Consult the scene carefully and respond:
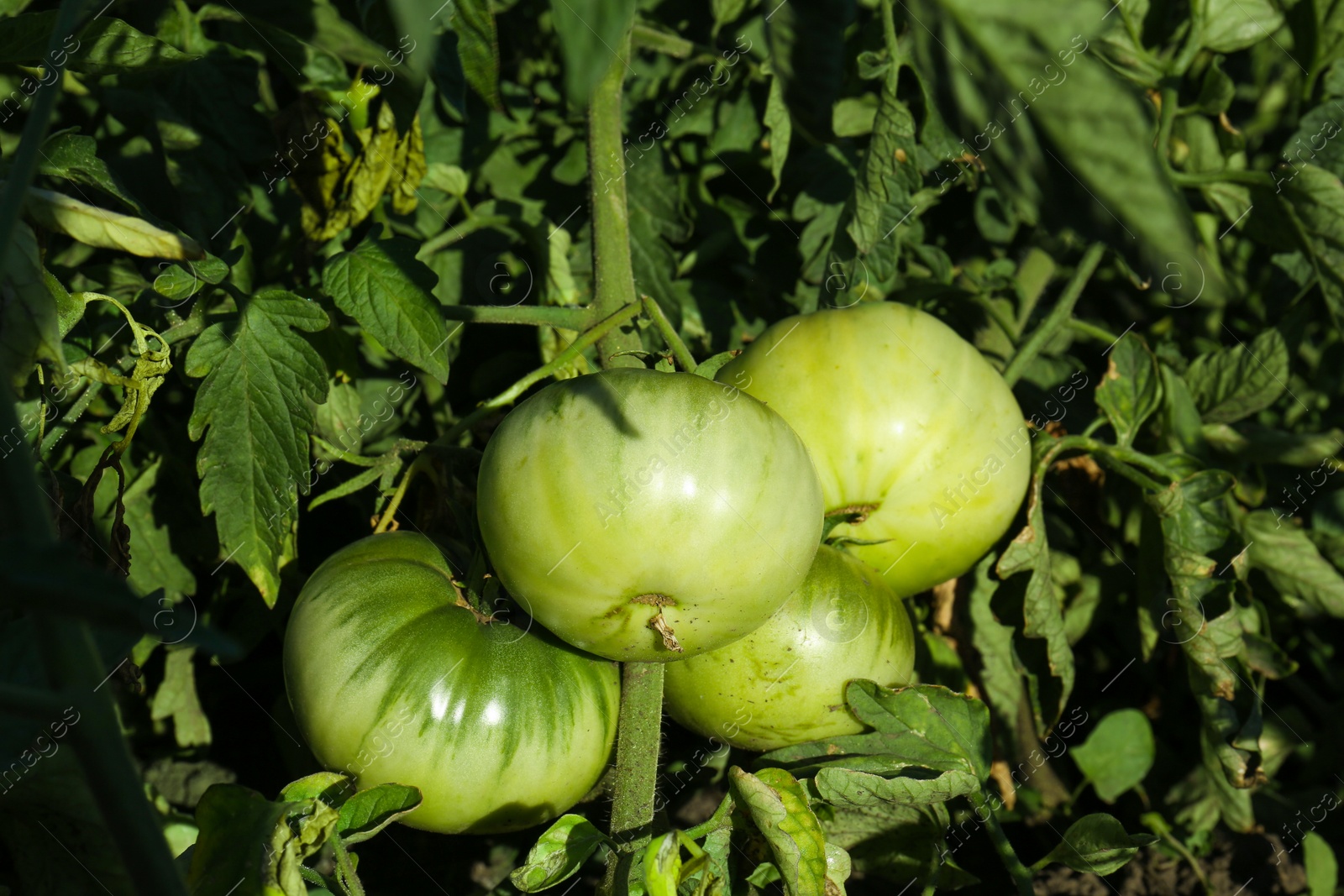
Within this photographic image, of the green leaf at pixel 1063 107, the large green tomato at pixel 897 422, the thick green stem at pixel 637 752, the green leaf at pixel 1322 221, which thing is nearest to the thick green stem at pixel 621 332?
the thick green stem at pixel 637 752

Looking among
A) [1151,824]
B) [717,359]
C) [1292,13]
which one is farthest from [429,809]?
[1292,13]

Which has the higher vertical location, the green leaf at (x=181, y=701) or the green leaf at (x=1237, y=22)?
the green leaf at (x=1237, y=22)

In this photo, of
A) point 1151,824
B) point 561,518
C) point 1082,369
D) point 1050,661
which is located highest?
point 561,518

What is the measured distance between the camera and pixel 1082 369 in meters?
1.46

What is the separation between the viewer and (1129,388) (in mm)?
1258

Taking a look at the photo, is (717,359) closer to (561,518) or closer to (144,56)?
(561,518)

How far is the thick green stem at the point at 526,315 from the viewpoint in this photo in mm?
1021

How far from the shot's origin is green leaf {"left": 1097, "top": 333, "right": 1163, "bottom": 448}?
4.06 ft

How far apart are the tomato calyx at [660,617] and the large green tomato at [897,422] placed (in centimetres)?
26

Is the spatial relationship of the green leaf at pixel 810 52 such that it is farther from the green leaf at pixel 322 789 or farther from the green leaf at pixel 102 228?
the green leaf at pixel 322 789

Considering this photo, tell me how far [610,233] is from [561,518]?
41 cm

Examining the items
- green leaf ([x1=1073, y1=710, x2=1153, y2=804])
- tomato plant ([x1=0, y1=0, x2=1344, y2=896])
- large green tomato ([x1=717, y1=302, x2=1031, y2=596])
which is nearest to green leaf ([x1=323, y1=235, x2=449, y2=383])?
tomato plant ([x1=0, y1=0, x2=1344, y2=896])

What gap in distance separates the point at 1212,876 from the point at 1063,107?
1.38 metres

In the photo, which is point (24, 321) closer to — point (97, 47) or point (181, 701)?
point (97, 47)
